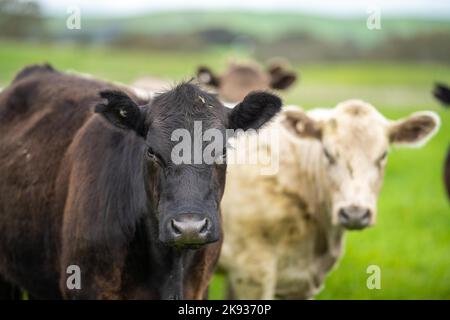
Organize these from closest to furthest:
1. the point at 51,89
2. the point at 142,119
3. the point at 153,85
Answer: the point at 142,119
the point at 51,89
the point at 153,85

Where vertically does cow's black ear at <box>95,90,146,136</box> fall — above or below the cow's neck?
above

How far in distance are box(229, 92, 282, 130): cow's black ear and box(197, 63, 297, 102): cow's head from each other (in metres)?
7.51

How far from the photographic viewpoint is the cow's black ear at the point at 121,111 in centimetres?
445

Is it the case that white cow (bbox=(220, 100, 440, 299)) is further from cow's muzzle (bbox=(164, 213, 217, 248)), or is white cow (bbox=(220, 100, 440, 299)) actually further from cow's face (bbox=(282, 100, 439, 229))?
cow's muzzle (bbox=(164, 213, 217, 248))

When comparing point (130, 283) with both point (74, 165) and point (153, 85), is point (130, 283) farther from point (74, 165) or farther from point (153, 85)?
point (153, 85)

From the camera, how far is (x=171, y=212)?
4.01 m

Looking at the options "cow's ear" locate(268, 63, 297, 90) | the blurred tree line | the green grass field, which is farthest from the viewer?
the blurred tree line

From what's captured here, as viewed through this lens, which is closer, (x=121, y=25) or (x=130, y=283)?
(x=130, y=283)

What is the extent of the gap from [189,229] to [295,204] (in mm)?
2521

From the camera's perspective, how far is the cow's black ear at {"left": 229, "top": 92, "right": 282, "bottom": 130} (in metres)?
4.61

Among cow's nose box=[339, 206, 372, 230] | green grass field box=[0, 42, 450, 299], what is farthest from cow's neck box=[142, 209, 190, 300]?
green grass field box=[0, 42, 450, 299]

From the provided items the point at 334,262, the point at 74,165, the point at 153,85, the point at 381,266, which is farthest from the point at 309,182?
the point at 153,85
